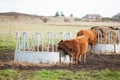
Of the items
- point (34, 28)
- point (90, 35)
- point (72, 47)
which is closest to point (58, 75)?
point (72, 47)

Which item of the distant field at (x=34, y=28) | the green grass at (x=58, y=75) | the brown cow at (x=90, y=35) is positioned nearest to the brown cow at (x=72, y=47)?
the green grass at (x=58, y=75)

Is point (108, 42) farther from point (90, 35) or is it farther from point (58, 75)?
point (58, 75)

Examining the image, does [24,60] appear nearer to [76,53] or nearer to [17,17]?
[76,53]

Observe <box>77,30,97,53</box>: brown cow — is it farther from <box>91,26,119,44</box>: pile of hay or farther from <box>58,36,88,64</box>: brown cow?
<box>58,36,88,64</box>: brown cow

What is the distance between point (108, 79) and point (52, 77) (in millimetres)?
1793

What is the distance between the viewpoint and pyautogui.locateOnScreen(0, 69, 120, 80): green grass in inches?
530

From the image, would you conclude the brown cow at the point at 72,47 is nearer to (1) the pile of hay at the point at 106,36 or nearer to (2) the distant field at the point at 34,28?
(1) the pile of hay at the point at 106,36

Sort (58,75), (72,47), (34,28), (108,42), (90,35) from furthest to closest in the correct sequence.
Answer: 1. (34,28)
2. (108,42)
3. (90,35)
4. (72,47)
5. (58,75)

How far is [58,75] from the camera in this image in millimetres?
13945

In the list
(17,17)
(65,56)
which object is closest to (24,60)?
(65,56)

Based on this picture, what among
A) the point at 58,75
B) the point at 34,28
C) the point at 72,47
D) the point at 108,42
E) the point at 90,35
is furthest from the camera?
the point at 34,28

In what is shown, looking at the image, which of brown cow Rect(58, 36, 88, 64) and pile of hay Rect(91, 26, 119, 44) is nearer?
brown cow Rect(58, 36, 88, 64)

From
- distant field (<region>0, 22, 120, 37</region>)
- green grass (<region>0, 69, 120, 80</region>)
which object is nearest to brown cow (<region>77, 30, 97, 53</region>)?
green grass (<region>0, 69, 120, 80</region>)

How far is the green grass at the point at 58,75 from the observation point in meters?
13.5
